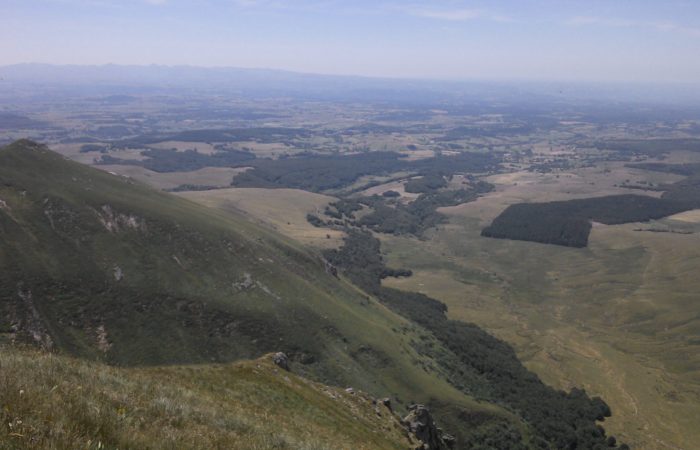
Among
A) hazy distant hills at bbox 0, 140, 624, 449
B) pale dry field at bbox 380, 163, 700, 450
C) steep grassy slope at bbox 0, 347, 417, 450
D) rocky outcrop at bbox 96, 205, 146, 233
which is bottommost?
pale dry field at bbox 380, 163, 700, 450

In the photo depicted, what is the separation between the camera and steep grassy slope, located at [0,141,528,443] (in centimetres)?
7188

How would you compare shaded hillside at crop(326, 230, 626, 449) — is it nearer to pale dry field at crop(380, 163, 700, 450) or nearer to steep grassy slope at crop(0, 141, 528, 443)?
pale dry field at crop(380, 163, 700, 450)

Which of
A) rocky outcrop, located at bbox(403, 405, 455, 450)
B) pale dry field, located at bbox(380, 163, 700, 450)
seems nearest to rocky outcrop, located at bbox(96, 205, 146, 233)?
rocky outcrop, located at bbox(403, 405, 455, 450)

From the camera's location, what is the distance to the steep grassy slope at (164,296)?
71875 mm

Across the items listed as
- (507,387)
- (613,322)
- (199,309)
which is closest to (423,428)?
(199,309)

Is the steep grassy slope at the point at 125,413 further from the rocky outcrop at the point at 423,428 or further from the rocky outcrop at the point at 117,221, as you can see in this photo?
the rocky outcrop at the point at 117,221

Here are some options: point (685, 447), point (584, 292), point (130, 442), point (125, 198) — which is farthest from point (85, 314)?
point (584, 292)

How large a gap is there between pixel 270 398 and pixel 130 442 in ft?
84.6

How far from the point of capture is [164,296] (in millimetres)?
83062

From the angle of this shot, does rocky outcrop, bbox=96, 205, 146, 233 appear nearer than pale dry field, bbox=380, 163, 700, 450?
Yes

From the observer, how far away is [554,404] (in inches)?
3937

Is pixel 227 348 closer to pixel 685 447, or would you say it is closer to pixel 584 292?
pixel 685 447

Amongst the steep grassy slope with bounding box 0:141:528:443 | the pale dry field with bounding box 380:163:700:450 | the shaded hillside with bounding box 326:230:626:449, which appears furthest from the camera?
the pale dry field with bounding box 380:163:700:450

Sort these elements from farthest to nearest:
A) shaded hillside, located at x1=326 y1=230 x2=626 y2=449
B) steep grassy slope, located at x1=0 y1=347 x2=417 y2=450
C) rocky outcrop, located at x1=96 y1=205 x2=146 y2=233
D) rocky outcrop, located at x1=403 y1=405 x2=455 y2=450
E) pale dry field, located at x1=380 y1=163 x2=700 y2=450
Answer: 1. pale dry field, located at x1=380 y1=163 x2=700 y2=450
2. rocky outcrop, located at x1=96 y1=205 x2=146 y2=233
3. shaded hillside, located at x1=326 y1=230 x2=626 y2=449
4. rocky outcrop, located at x1=403 y1=405 x2=455 y2=450
5. steep grassy slope, located at x1=0 y1=347 x2=417 y2=450
